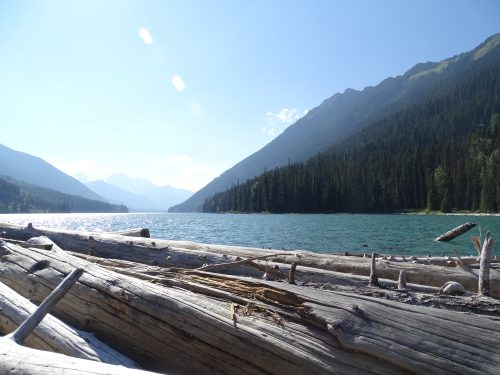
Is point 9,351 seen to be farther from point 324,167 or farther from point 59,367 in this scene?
point 324,167

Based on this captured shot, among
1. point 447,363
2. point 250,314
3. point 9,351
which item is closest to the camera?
point 447,363

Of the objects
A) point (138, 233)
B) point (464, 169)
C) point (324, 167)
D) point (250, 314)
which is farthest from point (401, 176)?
point (250, 314)

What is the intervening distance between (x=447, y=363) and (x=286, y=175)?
13969 cm

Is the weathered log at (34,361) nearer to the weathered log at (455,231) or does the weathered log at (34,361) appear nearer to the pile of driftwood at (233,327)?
the pile of driftwood at (233,327)

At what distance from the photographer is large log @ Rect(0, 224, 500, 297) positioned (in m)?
7.23

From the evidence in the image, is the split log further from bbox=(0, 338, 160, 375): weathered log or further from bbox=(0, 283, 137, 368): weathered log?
bbox=(0, 283, 137, 368): weathered log

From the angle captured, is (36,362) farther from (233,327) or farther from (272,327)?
(272,327)

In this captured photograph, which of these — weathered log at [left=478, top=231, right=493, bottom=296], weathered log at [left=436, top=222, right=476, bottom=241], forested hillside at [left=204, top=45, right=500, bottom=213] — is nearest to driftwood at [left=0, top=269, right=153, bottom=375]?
weathered log at [left=478, top=231, right=493, bottom=296]

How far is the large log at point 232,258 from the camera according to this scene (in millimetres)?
7230

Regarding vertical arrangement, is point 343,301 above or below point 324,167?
below

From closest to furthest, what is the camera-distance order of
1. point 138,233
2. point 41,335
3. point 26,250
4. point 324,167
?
point 41,335
point 26,250
point 138,233
point 324,167

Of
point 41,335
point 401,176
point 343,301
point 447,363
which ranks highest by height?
point 401,176

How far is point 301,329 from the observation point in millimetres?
3338

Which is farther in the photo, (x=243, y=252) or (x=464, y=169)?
(x=464, y=169)
